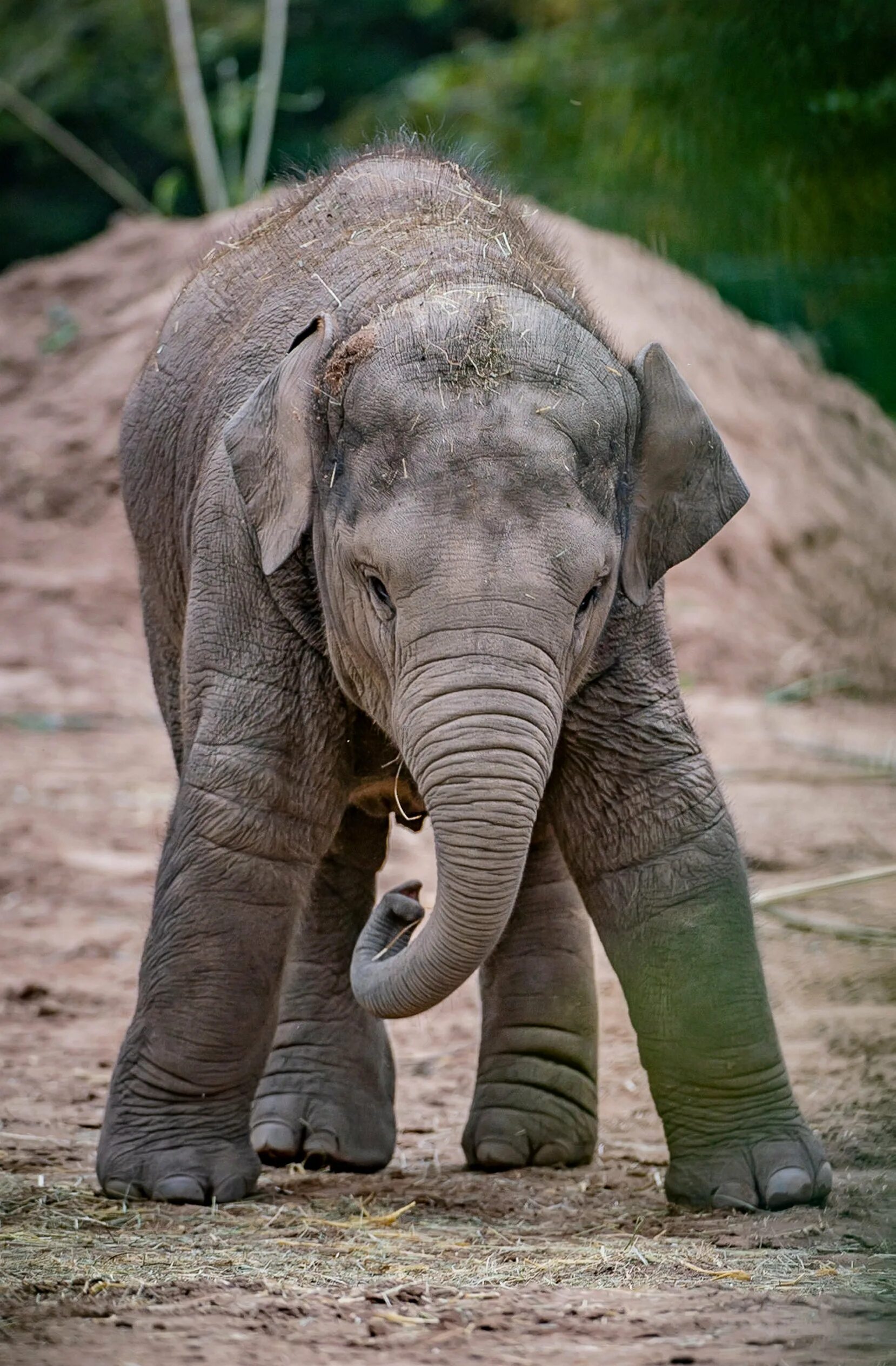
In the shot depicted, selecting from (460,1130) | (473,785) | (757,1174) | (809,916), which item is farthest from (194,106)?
(473,785)

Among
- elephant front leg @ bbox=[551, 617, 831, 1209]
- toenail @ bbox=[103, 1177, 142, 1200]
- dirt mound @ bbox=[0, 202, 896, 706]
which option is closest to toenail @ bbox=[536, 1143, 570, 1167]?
elephant front leg @ bbox=[551, 617, 831, 1209]

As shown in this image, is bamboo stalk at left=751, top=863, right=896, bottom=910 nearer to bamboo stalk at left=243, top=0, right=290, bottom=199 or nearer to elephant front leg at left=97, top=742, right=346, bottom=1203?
elephant front leg at left=97, top=742, right=346, bottom=1203

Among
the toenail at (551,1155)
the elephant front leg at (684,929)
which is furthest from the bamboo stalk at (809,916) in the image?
the elephant front leg at (684,929)

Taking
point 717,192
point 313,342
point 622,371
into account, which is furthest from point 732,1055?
point 717,192

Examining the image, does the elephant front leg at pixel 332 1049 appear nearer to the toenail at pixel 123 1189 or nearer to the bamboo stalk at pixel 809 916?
the toenail at pixel 123 1189

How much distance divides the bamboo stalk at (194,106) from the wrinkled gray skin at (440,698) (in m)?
13.3

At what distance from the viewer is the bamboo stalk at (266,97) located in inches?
688

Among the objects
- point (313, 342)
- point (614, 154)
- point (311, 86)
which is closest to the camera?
point (614, 154)

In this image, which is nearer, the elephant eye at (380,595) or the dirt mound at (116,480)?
the elephant eye at (380,595)

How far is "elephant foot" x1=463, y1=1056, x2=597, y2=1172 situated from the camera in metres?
5.21

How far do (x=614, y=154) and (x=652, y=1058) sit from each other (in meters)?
3.79

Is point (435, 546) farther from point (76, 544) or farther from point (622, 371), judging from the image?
point (76, 544)

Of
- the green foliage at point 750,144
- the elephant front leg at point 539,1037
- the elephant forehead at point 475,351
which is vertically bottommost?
the green foliage at point 750,144

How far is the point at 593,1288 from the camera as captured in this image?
141 inches
